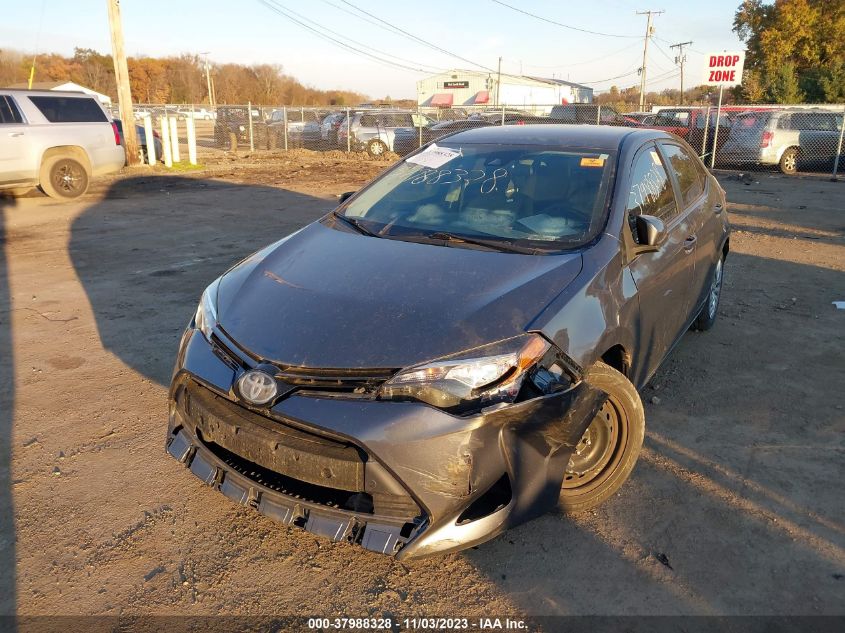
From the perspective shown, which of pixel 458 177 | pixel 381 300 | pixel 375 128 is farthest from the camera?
pixel 375 128

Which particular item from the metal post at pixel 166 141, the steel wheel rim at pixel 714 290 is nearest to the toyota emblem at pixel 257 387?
the steel wheel rim at pixel 714 290

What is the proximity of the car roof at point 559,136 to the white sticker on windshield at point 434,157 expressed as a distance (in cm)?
13

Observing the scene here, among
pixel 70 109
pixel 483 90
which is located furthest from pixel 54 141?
pixel 483 90

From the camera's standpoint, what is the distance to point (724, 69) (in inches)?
685

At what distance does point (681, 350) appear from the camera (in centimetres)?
487

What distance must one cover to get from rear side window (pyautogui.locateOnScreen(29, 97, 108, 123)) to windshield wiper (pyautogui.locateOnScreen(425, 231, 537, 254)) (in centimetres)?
1121

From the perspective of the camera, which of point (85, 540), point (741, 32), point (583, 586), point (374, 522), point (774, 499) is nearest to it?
point (374, 522)

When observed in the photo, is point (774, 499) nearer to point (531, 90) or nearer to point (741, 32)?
point (741, 32)

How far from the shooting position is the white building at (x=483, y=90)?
183 ft

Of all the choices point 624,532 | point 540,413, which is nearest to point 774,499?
point 624,532

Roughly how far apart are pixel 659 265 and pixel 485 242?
39.2 inches

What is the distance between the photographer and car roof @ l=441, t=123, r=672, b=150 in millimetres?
3809

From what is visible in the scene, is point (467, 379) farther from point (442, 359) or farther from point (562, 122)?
point (562, 122)

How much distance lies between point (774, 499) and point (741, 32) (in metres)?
43.4
